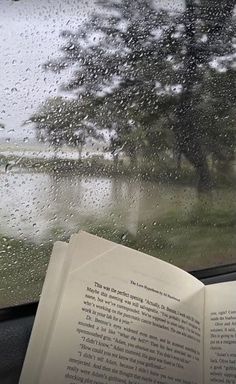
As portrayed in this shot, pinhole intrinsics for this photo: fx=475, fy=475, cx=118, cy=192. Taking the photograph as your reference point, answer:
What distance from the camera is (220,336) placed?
1.87 ft

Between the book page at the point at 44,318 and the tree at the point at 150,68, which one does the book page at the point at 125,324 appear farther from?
the tree at the point at 150,68

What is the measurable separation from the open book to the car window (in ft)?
0.85

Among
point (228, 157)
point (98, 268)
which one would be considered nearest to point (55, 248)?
point (98, 268)

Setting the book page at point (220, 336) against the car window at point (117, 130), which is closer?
the book page at point (220, 336)

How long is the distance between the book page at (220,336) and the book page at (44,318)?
0.19 m

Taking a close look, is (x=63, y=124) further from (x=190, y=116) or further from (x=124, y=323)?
(x=124, y=323)

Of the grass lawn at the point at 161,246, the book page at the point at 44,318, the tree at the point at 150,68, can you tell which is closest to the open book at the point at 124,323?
the book page at the point at 44,318

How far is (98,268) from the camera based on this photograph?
0.54 metres

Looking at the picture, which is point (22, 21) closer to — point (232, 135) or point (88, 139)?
point (88, 139)

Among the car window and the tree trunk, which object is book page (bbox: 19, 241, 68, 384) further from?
the tree trunk

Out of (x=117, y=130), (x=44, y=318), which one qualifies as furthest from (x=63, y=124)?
(x=44, y=318)

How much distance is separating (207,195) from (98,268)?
47cm

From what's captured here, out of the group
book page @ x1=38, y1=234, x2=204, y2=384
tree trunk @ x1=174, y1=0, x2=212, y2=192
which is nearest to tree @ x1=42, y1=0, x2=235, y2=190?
tree trunk @ x1=174, y1=0, x2=212, y2=192

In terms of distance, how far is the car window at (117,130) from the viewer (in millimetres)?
763
